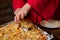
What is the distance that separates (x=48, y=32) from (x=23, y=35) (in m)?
0.13

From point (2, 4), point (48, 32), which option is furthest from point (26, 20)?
point (2, 4)

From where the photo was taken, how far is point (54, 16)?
1.07m

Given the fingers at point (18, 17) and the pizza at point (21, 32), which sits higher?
the fingers at point (18, 17)

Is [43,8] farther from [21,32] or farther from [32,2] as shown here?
[21,32]

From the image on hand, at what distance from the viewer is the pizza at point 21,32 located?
2.52 ft

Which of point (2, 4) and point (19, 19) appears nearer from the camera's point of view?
point (19, 19)

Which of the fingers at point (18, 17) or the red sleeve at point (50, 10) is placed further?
the red sleeve at point (50, 10)

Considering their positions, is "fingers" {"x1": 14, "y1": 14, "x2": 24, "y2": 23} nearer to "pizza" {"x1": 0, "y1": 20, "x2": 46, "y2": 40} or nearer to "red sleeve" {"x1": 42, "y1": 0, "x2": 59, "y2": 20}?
"pizza" {"x1": 0, "y1": 20, "x2": 46, "y2": 40}

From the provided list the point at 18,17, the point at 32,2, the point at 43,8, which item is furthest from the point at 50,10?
the point at 18,17

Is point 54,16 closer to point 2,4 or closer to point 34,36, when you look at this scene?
point 34,36

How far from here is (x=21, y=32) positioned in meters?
0.81

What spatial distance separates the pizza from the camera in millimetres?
767

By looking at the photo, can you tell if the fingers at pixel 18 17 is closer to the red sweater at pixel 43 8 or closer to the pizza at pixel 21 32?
the pizza at pixel 21 32

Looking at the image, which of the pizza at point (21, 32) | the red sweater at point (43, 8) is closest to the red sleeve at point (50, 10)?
the red sweater at point (43, 8)
